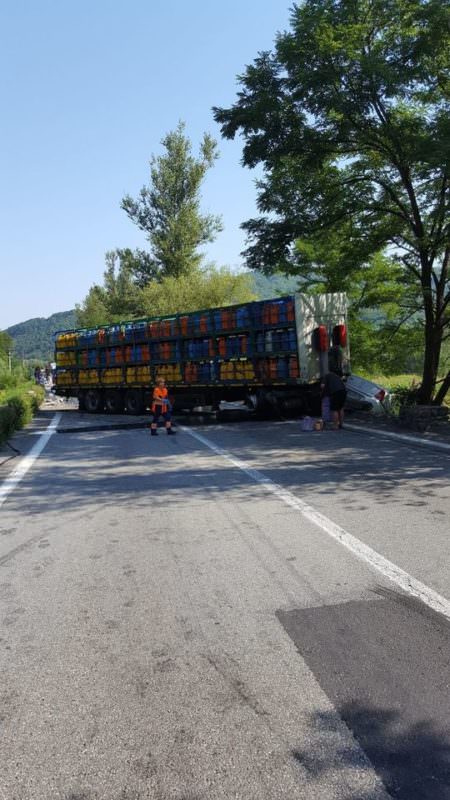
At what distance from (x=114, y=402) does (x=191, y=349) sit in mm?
5489

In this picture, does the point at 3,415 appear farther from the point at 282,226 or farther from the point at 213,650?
the point at 213,650

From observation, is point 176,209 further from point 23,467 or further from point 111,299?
point 23,467

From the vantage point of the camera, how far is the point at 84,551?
5402 millimetres

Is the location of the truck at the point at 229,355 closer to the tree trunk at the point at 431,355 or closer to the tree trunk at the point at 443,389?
the tree trunk at the point at 431,355

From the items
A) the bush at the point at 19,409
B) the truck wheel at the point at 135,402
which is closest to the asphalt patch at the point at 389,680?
the bush at the point at 19,409

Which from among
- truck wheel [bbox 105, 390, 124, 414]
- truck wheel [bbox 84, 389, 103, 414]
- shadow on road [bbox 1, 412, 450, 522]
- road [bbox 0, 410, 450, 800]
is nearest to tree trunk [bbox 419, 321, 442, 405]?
shadow on road [bbox 1, 412, 450, 522]

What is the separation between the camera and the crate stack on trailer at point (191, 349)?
16625 mm

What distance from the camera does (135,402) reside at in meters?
22.4

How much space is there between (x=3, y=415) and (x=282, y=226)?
28.3 ft

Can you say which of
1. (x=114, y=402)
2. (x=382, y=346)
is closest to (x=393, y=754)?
(x=382, y=346)

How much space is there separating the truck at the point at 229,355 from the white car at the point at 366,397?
1545 millimetres

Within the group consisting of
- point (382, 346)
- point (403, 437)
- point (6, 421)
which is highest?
point (382, 346)

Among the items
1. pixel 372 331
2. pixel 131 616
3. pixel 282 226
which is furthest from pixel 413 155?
pixel 131 616

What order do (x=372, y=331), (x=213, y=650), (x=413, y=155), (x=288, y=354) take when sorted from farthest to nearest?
(x=372, y=331) → (x=288, y=354) → (x=413, y=155) → (x=213, y=650)
